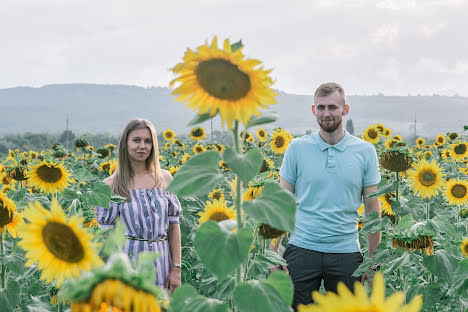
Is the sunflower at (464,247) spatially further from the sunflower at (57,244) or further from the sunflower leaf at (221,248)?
the sunflower at (57,244)

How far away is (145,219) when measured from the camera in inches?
119

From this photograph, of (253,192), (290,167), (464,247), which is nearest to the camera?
(464,247)

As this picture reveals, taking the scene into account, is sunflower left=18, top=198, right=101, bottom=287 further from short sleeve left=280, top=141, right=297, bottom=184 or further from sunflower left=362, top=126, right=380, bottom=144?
sunflower left=362, top=126, right=380, bottom=144

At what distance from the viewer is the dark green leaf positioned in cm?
102

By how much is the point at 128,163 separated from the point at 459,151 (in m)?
6.82

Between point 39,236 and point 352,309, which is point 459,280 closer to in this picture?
point 352,309

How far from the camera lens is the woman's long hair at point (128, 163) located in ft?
10.2

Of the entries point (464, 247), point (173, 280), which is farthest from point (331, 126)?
point (173, 280)

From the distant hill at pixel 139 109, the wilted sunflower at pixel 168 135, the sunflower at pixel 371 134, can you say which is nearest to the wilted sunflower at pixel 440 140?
the sunflower at pixel 371 134

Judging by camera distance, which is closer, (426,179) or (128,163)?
(128,163)

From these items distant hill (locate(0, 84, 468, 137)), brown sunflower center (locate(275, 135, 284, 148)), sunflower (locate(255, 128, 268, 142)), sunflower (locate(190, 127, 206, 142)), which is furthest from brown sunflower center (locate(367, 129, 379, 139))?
distant hill (locate(0, 84, 468, 137))

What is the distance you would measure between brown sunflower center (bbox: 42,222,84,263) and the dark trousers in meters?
2.06

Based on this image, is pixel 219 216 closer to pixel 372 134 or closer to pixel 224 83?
pixel 224 83

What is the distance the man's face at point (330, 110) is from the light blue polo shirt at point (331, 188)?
0.12 m
